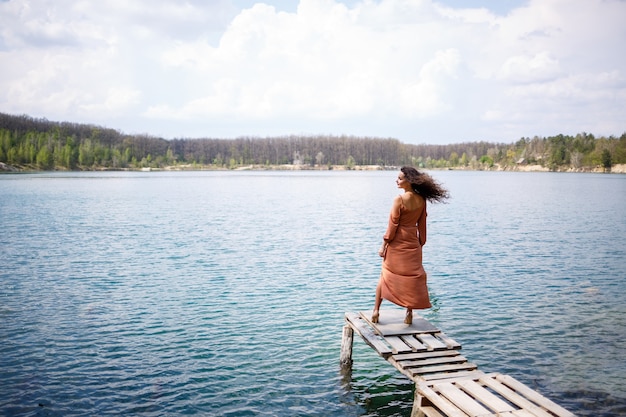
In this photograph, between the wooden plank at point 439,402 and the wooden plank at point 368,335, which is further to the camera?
the wooden plank at point 368,335

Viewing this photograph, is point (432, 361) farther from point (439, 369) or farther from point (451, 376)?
point (451, 376)

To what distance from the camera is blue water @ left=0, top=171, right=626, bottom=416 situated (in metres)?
10.3

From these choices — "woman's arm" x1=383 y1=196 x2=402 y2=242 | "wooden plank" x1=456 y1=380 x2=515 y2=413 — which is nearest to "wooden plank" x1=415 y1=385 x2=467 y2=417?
"wooden plank" x1=456 y1=380 x2=515 y2=413

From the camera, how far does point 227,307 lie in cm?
1658

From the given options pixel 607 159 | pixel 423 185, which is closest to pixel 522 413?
pixel 423 185

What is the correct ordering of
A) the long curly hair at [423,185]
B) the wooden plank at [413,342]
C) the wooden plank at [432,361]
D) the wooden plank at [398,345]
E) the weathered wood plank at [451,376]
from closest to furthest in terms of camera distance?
the weathered wood plank at [451,376], the wooden plank at [432,361], the wooden plank at [398,345], the wooden plank at [413,342], the long curly hair at [423,185]

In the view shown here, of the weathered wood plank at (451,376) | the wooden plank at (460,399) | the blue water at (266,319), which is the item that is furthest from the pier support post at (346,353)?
the wooden plank at (460,399)

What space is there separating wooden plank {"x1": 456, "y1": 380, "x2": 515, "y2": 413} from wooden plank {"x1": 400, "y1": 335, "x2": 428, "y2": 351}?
1.49 meters

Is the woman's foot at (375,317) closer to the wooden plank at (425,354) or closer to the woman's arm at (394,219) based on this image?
the wooden plank at (425,354)

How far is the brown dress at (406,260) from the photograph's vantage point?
995cm

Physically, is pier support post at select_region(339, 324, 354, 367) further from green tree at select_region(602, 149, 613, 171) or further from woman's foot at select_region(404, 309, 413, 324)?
green tree at select_region(602, 149, 613, 171)

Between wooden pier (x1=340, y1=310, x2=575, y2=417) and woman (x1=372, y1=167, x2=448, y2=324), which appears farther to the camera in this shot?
woman (x1=372, y1=167, x2=448, y2=324)

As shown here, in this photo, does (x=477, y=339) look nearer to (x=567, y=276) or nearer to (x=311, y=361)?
(x=311, y=361)

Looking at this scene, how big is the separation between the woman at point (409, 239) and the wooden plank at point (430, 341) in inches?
22.6
